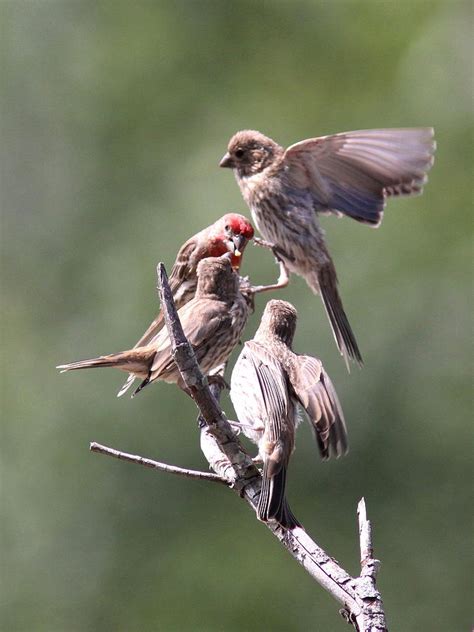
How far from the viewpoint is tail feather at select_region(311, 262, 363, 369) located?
7.15 meters

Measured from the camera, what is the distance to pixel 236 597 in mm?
10375

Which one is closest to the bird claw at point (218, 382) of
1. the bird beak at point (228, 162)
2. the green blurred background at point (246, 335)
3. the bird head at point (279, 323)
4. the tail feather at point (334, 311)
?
the bird head at point (279, 323)

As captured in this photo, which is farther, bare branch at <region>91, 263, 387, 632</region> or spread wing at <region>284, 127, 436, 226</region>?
spread wing at <region>284, 127, 436, 226</region>

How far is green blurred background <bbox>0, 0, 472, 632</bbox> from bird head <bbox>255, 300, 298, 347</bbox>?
289cm

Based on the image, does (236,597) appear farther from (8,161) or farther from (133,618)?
(8,161)

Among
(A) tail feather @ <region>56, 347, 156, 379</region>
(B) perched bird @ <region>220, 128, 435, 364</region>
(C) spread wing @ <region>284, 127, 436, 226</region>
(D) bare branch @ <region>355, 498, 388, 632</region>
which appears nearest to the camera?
(D) bare branch @ <region>355, 498, 388, 632</region>

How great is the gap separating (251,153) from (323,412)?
295cm

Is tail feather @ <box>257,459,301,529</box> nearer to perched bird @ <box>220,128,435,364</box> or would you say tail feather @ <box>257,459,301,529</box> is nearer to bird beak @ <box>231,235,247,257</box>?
bird beak @ <box>231,235,247,257</box>

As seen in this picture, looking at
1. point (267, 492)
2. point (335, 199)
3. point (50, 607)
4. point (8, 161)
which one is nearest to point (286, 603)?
point (50, 607)

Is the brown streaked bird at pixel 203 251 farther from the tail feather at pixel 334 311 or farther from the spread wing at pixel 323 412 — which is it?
the spread wing at pixel 323 412

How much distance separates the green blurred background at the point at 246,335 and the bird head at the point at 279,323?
289 cm

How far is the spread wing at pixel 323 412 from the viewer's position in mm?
4562

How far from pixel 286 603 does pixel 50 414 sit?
9.62 feet

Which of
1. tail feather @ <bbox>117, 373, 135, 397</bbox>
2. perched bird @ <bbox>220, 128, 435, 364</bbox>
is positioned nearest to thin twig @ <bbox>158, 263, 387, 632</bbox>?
tail feather @ <bbox>117, 373, 135, 397</bbox>
